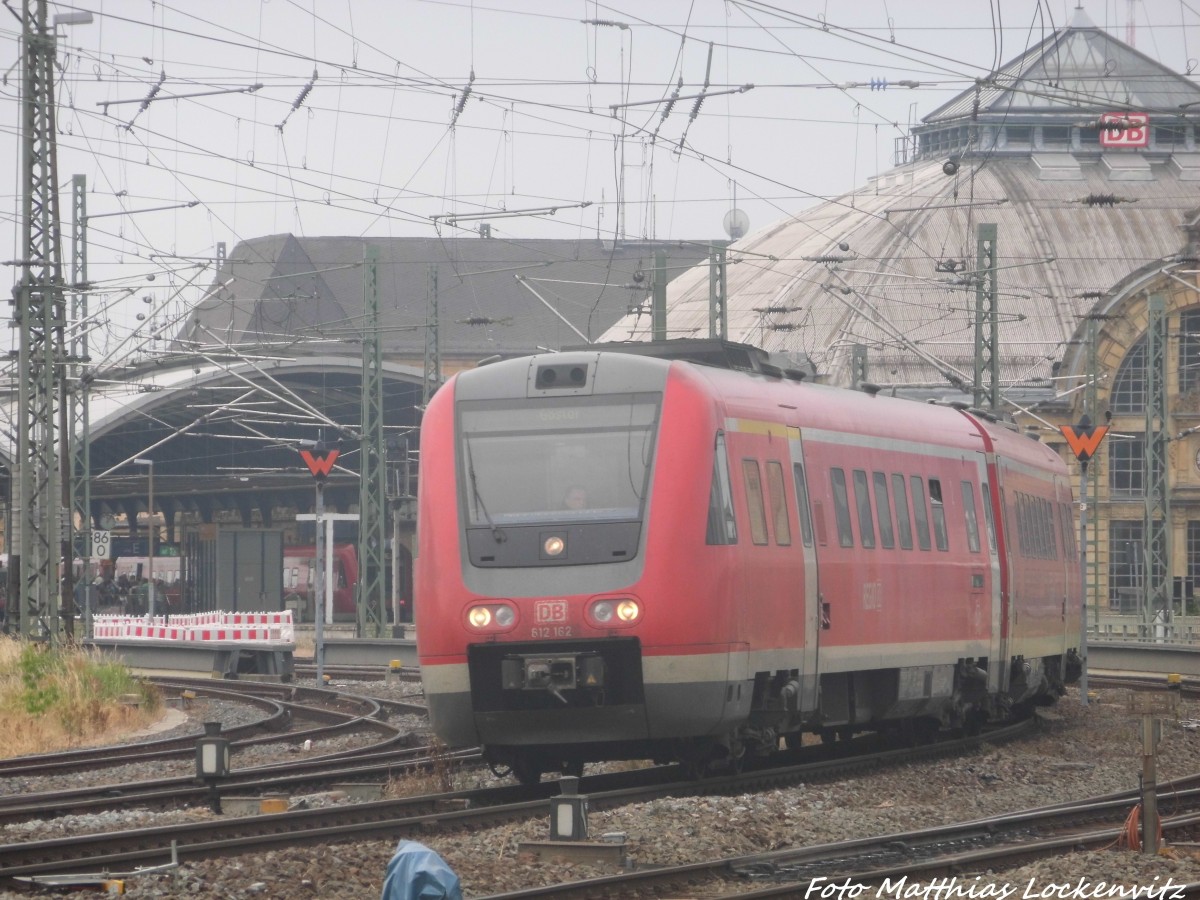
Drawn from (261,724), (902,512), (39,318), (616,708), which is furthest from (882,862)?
(39,318)

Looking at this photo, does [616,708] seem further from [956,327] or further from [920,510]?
[956,327]

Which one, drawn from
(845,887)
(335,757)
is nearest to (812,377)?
(335,757)

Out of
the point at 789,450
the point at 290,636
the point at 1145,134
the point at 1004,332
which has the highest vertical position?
the point at 1145,134

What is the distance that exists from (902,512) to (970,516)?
1.92m

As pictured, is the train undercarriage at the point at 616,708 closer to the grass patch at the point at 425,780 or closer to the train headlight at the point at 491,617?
the train headlight at the point at 491,617

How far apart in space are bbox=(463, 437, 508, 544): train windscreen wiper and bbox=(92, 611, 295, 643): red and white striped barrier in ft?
94.6

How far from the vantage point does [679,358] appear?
16078 mm

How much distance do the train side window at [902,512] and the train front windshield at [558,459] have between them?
4354 millimetres

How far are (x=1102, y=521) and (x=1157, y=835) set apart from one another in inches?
2387

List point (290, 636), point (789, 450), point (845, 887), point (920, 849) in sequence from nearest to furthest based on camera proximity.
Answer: point (845, 887) → point (920, 849) → point (789, 450) → point (290, 636)

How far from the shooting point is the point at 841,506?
1681 cm

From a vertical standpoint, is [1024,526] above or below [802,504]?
below

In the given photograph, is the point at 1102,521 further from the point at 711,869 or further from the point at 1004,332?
the point at 711,869

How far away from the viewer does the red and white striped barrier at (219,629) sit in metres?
43.1
